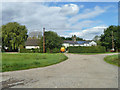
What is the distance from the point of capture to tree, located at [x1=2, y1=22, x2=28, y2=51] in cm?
4406

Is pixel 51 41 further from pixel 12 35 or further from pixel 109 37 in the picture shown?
pixel 109 37

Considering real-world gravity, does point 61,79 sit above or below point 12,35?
below

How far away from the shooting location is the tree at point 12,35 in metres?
44.1

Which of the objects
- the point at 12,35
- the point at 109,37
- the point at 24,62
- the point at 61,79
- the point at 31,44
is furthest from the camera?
the point at 31,44

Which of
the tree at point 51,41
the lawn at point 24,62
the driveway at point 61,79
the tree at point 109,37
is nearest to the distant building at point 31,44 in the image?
the tree at point 51,41

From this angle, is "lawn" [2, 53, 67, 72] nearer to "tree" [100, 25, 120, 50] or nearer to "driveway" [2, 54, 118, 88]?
"driveway" [2, 54, 118, 88]

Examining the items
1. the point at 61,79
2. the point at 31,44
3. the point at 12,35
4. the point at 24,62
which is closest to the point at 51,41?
the point at 12,35

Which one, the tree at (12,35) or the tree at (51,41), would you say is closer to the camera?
the tree at (51,41)

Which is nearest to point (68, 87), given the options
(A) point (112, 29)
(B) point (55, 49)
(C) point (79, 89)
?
(C) point (79, 89)

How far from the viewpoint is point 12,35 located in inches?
1738

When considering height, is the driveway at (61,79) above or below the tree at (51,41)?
below

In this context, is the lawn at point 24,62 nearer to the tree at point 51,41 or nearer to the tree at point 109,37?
the tree at point 51,41

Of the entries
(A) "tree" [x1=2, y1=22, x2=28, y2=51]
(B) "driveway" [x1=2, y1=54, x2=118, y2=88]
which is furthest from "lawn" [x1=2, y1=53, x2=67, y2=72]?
(A) "tree" [x1=2, y1=22, x2=28, y2=51]

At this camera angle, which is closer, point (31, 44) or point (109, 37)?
point (109, 37)
